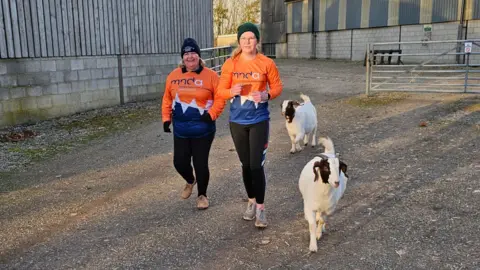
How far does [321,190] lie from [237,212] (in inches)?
51.7

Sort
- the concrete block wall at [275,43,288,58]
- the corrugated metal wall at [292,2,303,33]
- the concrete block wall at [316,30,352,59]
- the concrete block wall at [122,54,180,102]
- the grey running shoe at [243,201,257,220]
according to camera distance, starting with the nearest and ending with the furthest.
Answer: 1. the grey running shoe at [243,201,257,220]
2. the concrete block wall at [122,54,180,102]
3. the concrete block wall at [316,30,352,59]
4. the corrugated metal wall at [292,2,303,33]
5. the concrete block wall at [275,43,288,58]

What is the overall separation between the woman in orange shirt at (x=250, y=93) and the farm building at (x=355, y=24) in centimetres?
2215

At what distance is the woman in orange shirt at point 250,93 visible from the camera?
3.93 metres

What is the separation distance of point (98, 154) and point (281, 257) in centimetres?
485

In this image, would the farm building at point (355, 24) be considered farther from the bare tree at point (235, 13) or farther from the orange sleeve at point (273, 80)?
the orange sleeve at point (273, 80)

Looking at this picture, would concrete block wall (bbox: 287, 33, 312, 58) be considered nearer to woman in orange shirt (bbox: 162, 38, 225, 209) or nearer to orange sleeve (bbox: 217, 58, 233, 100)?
woman in orange shirt (bbox: 162, 38, 225, 209)

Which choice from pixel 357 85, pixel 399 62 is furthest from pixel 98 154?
pixel 399 62

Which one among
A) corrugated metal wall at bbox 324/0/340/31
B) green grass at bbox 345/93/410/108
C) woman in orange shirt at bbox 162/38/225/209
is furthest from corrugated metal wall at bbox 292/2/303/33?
woman in orange shirt at bbox 162/38/225/209

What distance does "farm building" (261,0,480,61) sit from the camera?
2305cm

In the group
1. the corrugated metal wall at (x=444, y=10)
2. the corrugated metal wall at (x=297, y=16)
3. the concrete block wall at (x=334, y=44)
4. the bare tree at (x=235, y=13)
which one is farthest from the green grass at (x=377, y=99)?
the bare tree at (x=235, y=13)

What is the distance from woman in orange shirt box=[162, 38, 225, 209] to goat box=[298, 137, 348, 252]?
49.3 inches

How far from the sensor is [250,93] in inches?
156

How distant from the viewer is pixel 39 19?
9.93 meters

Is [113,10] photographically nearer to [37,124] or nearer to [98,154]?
[37,124]
